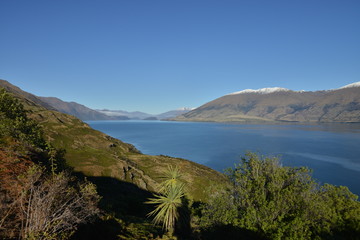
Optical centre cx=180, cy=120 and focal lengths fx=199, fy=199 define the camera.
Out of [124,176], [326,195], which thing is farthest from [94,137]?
[326,195]

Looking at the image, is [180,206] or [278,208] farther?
[180,206]

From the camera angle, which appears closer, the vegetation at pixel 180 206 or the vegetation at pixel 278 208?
the vegetation at pixel 180 206

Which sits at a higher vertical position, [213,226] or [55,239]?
[55,239]

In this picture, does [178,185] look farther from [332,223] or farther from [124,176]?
[124,176]

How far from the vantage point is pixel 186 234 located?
28094 millimetres

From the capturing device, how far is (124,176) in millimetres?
68125

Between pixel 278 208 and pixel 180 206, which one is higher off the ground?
pixel 278 208

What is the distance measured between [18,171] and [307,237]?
28.3 m

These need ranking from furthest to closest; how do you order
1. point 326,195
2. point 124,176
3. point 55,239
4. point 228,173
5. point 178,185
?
point 124,176 → point 228,173 → point 326,195 → point 178,185 → point 55,239

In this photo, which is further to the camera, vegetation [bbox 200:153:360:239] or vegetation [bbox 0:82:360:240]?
vegetation [bbox 200:153:360:239]

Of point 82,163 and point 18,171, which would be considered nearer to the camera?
point 18,171

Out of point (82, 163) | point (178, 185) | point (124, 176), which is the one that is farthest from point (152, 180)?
point (178, 185)

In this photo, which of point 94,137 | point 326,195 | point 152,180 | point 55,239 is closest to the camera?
point 55,239

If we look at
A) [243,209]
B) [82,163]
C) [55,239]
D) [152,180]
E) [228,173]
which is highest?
[55,239]
